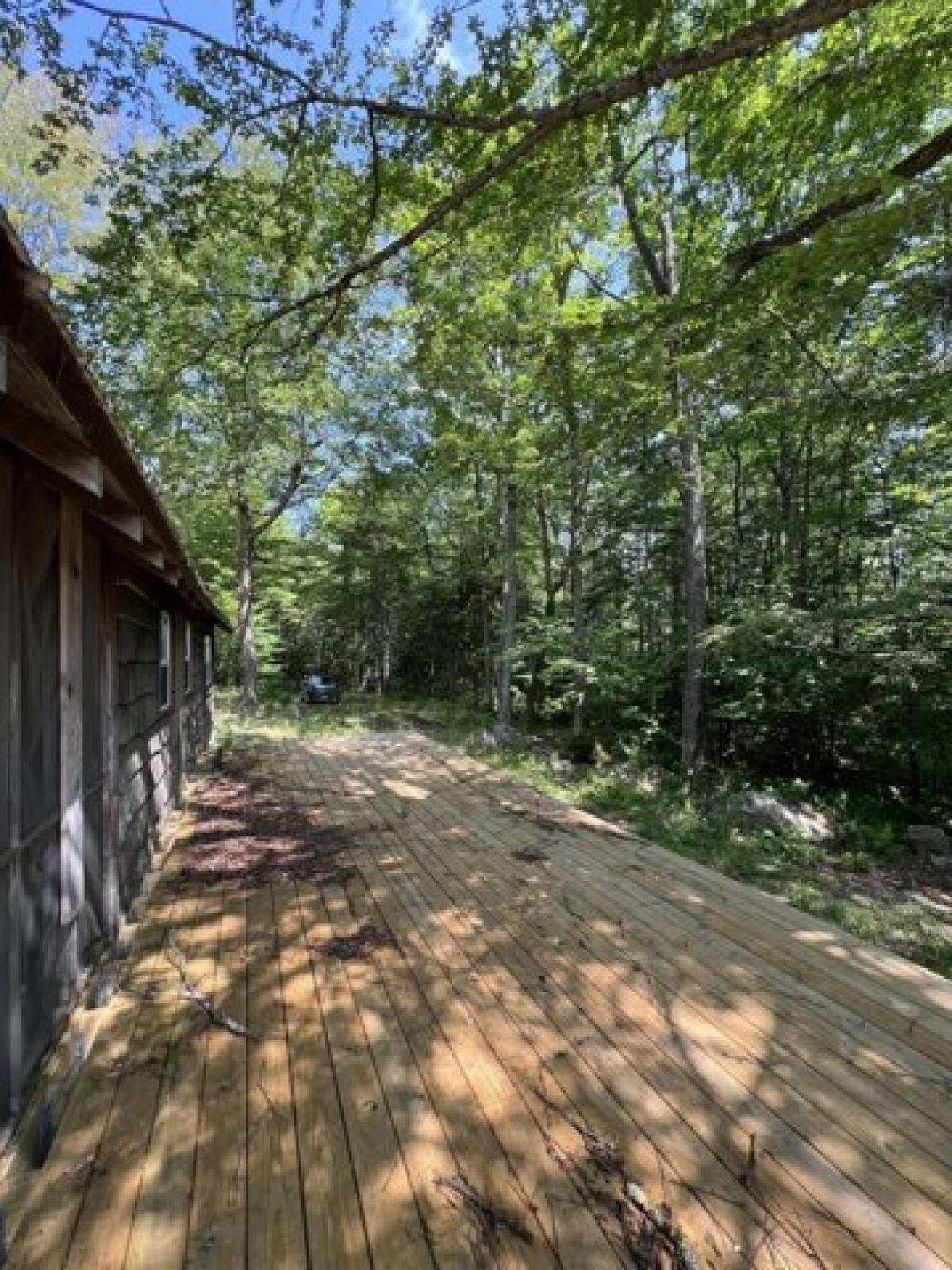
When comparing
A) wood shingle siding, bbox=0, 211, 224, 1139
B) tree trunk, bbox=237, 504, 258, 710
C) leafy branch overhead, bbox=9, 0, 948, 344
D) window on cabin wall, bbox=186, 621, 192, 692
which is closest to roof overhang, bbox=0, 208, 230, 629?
wood shingle siding, bbox=0, 211, 224, 1139

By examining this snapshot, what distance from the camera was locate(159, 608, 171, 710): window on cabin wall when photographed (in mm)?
5613

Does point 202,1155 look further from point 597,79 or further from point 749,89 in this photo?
point 749,89

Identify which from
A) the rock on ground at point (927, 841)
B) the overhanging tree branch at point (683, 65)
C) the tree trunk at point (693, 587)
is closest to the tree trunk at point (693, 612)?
the tree trunk at point (693, 587)

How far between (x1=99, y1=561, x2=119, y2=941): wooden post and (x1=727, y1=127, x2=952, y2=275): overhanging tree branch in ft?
15.3

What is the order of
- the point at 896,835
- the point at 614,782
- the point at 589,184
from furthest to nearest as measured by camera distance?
the point at 614,782, the point at 896,835, the point at 589,184

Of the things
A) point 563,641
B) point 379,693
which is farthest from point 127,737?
point 379,693

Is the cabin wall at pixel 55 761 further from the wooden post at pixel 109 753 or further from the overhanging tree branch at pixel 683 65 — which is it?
the overhanging tree branch at pixel 683 65

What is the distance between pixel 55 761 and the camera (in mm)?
2375

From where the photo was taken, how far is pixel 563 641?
11.0 metres

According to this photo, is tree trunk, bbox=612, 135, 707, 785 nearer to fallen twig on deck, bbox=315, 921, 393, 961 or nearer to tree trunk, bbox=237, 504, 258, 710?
fallen twig on deck, bbox=315, 921, 393, 961

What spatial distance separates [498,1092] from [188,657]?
681cm

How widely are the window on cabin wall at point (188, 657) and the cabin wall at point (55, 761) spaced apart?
12.3 ft

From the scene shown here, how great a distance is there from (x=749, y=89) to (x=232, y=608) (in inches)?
674

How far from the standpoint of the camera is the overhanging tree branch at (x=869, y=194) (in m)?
3.60
